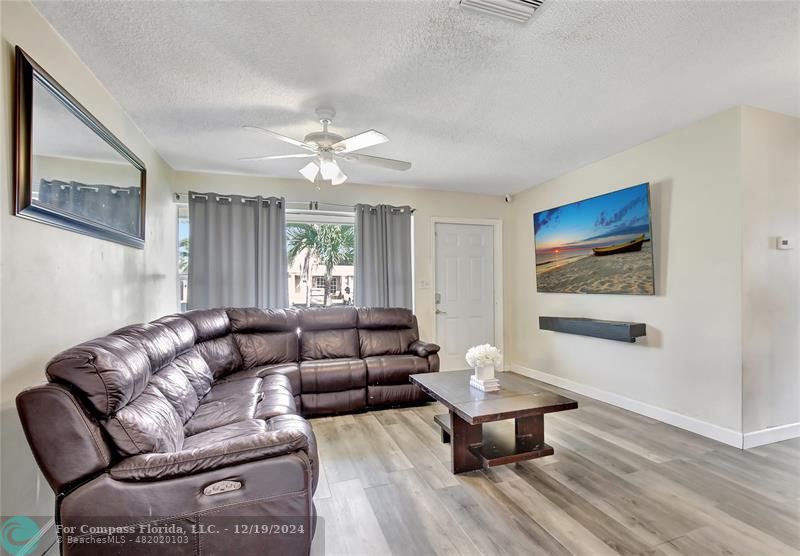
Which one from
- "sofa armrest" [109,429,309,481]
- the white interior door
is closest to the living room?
"sofa armrest" [109,429,309,481]

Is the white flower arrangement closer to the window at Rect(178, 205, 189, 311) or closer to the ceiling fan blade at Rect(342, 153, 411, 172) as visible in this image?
the ceiling fan blade at Rect(342, 153, 411, 172)

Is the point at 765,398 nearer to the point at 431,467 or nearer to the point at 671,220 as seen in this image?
the point at 671,220

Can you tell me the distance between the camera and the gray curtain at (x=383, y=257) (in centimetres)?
447

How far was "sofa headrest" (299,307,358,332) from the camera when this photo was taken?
158 inches

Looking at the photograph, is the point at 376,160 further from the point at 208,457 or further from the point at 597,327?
the point at 597,327

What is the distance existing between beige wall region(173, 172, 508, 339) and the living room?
0.05 m

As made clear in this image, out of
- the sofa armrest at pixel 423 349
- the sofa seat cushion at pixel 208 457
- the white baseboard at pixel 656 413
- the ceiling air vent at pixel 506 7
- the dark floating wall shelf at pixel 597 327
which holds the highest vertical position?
the ceiling air vent at pixel 506 7

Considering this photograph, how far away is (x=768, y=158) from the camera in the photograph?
277 cm

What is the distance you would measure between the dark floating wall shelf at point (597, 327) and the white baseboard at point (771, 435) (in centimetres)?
98

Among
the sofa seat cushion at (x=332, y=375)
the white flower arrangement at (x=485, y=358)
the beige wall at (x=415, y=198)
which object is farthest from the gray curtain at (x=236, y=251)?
the white flower arrangement at (x=485, y=358)

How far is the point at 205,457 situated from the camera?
1.35 m

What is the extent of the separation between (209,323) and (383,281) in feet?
6.50

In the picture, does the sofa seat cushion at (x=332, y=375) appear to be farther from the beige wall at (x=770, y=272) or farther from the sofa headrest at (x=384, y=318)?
the beige wall at (x=770, y=272)

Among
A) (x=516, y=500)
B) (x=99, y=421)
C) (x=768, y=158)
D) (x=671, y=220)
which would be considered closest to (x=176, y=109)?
(x=99, y=421)
